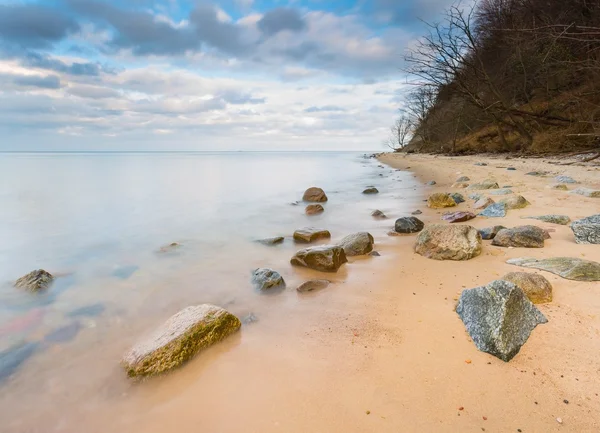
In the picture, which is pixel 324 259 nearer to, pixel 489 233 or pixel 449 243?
pixel 449 243

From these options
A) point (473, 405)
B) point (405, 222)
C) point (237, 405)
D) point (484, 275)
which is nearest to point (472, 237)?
point (484, 275)

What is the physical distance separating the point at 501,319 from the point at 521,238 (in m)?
2.44

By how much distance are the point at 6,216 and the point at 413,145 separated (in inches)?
2137

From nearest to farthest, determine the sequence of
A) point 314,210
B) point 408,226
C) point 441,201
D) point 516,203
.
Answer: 1. point 408,226
2. point 516,203
3. point 441,201
4. point 314,210

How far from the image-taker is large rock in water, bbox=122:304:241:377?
8.25 ft

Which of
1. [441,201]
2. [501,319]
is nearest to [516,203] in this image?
[441,201]

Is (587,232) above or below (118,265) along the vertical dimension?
above

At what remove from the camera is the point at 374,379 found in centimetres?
216

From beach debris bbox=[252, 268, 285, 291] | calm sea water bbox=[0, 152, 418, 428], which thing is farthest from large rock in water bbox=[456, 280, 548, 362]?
beach debris bbox=[252, 268, 285, 291]

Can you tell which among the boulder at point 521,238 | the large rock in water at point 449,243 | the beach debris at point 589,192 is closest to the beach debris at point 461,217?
the boulder at point 521,238

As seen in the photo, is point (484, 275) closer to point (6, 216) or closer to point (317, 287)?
point (317, 287)

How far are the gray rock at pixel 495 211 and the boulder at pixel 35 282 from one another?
24.1 feet

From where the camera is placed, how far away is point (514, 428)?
5.54 ft

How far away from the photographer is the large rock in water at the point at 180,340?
8.25 ft
